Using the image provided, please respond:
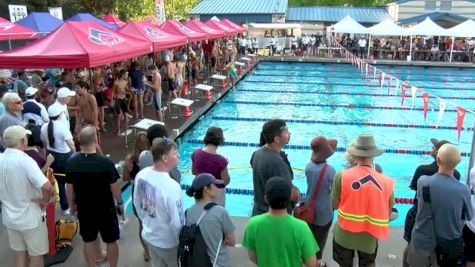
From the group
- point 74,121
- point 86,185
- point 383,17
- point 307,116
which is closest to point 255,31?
point 383,17

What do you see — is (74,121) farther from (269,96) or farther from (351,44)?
(351,44)

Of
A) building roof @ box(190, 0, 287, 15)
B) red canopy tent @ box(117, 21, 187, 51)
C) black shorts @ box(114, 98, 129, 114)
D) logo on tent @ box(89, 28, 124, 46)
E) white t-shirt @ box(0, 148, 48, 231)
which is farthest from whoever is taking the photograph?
building roof @ box(190, 0, 287, 15)

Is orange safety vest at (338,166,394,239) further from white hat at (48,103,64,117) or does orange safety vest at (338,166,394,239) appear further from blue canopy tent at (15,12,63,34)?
blue canopy tent at (15,12,63,34)

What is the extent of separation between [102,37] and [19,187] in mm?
4373

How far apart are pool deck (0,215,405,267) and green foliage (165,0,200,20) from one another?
137 ft

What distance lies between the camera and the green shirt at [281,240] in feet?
8.17

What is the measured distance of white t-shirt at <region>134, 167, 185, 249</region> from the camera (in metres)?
3.06

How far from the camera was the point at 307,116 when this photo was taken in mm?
12930

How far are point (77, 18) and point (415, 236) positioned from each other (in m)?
14.6

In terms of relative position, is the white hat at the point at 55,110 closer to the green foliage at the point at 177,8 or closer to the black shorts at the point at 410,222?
the black shorts at the point at 410,222

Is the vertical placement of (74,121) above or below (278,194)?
below

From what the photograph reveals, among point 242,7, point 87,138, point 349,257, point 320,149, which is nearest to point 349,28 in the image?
point 242,7

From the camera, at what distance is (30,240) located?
3613mm

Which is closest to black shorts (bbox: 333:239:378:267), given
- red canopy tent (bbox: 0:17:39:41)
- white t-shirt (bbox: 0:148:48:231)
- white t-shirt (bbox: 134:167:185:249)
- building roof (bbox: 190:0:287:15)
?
white t-shirt (bbox: 134:167:185:249)
